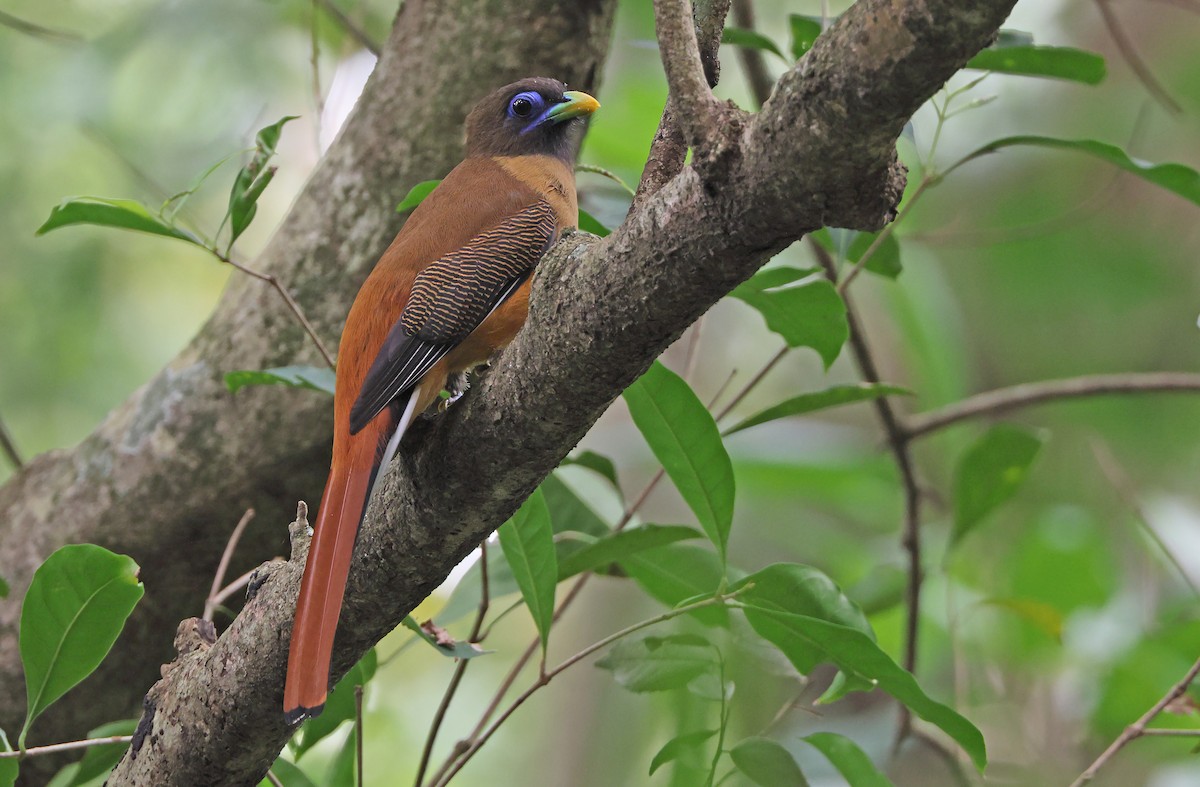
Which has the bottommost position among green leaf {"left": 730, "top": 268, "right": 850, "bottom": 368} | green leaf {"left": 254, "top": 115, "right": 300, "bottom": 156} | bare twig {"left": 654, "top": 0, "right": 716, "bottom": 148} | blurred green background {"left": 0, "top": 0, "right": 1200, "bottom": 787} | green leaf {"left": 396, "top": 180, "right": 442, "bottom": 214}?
blurred green background {"left": 0, "top": 0, "right": 1200, "bottom": 787}

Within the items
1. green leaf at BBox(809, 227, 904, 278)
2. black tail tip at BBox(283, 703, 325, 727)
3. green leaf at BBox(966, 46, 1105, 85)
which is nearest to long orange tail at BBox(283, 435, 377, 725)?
black tail tip at BBox(283, 703, 325, 727)

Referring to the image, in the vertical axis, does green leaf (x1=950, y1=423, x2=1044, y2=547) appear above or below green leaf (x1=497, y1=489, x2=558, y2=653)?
below

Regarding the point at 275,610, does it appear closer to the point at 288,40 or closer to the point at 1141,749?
the point at 1141,749

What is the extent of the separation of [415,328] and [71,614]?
69 cm

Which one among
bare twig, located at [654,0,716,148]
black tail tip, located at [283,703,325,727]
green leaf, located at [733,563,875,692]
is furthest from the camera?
green leaf, located at [733,563,875,692]

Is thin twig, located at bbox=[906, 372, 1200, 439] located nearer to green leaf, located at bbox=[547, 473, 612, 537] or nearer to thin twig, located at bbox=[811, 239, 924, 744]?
thin twig, located at bbox=[811, 239, 924, 744]

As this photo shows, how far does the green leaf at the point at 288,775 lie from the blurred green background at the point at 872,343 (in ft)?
4.09

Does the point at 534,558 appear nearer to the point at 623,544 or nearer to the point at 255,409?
the point at 623,544

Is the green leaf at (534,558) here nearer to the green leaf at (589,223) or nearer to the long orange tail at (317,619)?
the long orange tail at (317,619)

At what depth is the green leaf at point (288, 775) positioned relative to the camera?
80.7 inches

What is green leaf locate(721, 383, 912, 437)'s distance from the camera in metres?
2.20

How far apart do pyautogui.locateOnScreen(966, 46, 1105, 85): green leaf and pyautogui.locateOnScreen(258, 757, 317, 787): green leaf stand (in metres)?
1.84

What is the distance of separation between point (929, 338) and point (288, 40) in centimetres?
342

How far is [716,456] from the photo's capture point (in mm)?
1928
